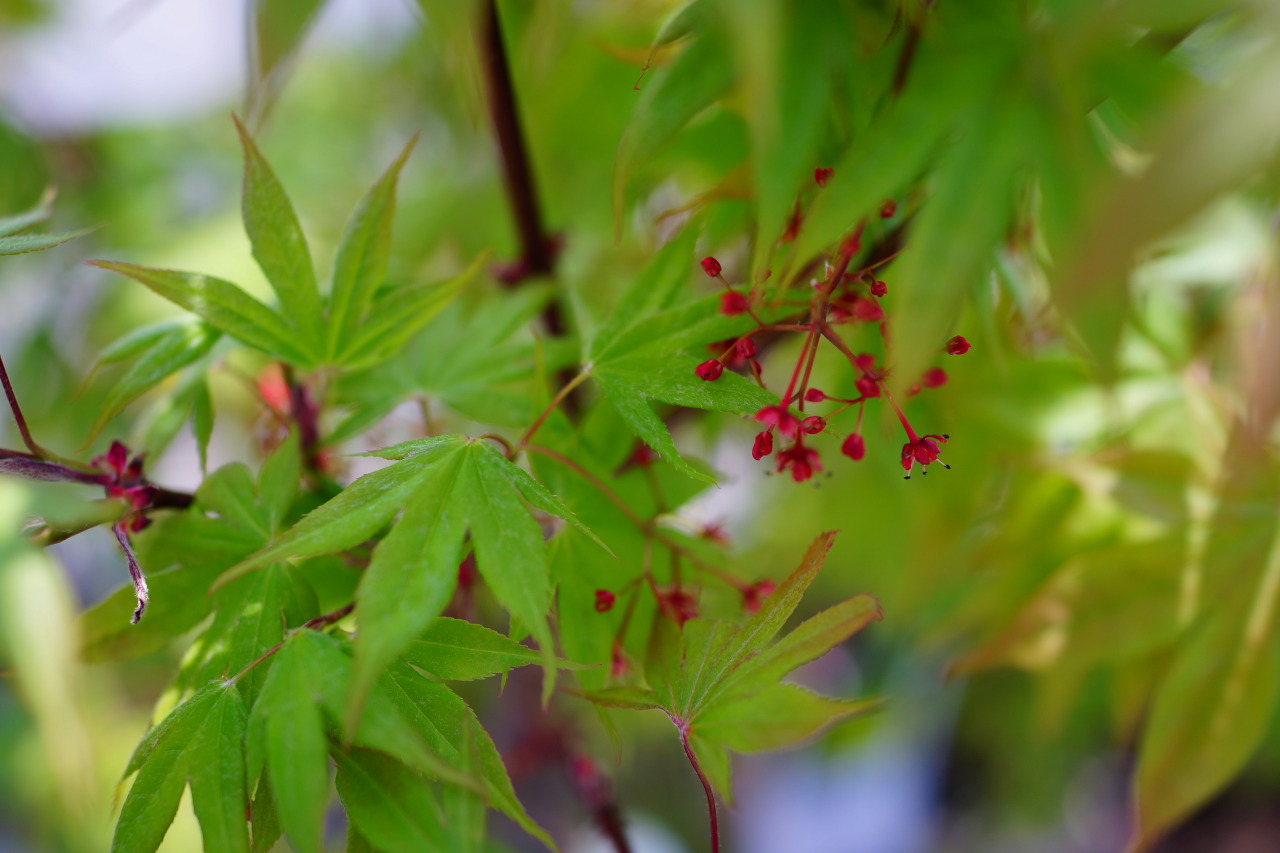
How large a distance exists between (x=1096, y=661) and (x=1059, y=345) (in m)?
0.28

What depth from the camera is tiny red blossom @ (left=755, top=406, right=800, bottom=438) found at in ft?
1.32

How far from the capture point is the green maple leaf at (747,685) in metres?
0.39

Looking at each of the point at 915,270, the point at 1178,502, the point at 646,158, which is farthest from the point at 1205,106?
the point at 1178,502

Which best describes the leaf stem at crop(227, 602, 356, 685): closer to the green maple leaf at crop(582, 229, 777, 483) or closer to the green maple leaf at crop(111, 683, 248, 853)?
the green maple leaf at crop(111, 683, 248, 853)

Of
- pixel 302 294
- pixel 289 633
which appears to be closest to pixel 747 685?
pixel 289 633

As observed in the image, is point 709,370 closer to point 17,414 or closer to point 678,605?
point 678,605

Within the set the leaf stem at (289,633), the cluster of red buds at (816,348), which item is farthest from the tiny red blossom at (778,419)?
the leaf stem at (289,633)

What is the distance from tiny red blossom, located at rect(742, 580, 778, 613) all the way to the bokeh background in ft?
0.05

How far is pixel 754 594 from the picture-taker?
553 mm

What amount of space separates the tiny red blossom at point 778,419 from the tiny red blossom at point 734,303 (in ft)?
0.18

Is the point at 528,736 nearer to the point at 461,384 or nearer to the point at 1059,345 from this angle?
the point at 461,384

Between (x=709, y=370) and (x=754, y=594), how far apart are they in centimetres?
21

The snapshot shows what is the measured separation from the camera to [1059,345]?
0.76m

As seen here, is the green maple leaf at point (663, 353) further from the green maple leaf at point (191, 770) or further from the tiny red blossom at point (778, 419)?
the green maple leaf at point (191, 770)
